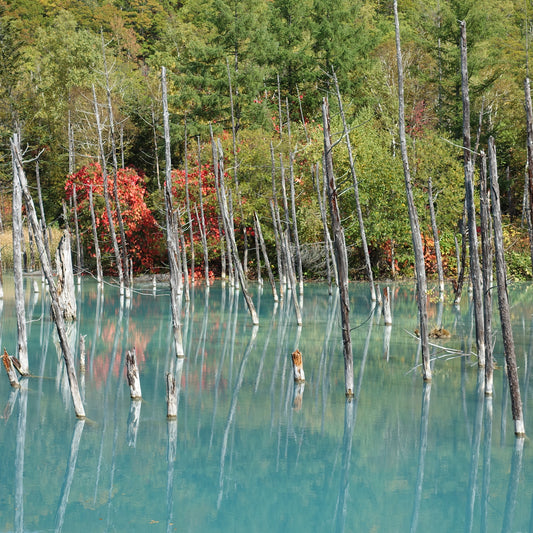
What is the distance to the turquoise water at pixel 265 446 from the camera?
8375 millimetres

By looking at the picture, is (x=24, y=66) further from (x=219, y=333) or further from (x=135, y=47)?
(x=219, y=333)

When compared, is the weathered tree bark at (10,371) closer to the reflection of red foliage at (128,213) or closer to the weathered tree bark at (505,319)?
the weathered tree bark at (505,319)

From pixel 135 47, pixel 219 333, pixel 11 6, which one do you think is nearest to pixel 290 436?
pixel 219 333

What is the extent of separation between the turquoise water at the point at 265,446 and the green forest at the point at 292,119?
1475 cm

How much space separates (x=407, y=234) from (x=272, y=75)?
545 inches

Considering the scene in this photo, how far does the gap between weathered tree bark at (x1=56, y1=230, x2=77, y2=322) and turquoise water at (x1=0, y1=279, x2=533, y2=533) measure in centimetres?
310

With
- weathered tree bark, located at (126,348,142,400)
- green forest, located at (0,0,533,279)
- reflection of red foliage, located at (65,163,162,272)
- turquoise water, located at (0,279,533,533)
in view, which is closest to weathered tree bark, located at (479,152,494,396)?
turquoise water, located at (0,279,533,533)

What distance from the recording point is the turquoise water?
838 cm

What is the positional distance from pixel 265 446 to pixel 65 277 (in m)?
11.8

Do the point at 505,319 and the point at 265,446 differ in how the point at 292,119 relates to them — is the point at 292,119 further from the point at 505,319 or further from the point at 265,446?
the point at 265,446

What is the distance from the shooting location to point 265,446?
10.6m

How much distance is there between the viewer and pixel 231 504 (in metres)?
8.67

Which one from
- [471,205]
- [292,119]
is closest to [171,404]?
[471,205]

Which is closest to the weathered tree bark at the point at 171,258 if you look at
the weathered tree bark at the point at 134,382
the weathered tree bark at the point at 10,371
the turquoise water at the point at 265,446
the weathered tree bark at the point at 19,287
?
the turquoise water at the point at 265,446
